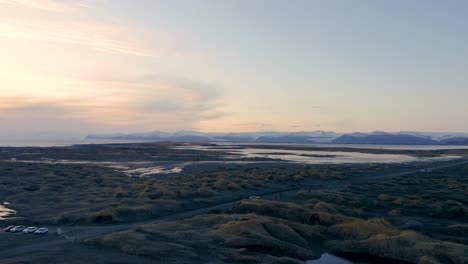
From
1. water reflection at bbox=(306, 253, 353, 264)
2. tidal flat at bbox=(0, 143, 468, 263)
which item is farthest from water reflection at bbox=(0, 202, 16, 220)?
water reflection at bbox=(306, 253, 353, 264)

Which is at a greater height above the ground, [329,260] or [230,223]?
[230,223]

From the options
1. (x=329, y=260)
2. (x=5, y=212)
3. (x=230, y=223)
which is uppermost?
(x=230, y=223)

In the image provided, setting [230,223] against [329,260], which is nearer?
[329,260]

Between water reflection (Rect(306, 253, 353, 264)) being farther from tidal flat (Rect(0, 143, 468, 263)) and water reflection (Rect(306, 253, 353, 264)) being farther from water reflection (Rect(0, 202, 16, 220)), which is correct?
water reflection (Rect(0, 202, 16, 220))

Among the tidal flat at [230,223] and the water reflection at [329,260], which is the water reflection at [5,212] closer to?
the tidal flat at [230,223]

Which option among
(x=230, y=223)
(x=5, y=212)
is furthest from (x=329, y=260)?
(x=5, y=212)

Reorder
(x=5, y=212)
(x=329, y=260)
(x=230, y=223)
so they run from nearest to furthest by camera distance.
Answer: (x=329, y=260), (x=230, y=223), (x=5, y=212)

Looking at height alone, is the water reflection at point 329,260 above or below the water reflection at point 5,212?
below

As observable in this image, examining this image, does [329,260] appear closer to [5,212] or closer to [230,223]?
[230,223]

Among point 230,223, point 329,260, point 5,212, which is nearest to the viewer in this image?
point 329,260

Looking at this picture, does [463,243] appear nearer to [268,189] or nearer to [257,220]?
[257,220]

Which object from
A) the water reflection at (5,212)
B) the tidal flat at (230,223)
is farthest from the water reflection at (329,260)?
the water reflection at (5,212)

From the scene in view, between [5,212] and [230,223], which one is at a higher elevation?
[230,223]

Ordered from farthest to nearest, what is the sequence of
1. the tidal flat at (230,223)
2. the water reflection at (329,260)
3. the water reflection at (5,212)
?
the water reflection at (5,212) → the water reflection at (329,260) → the tidal flat at (230,223)
